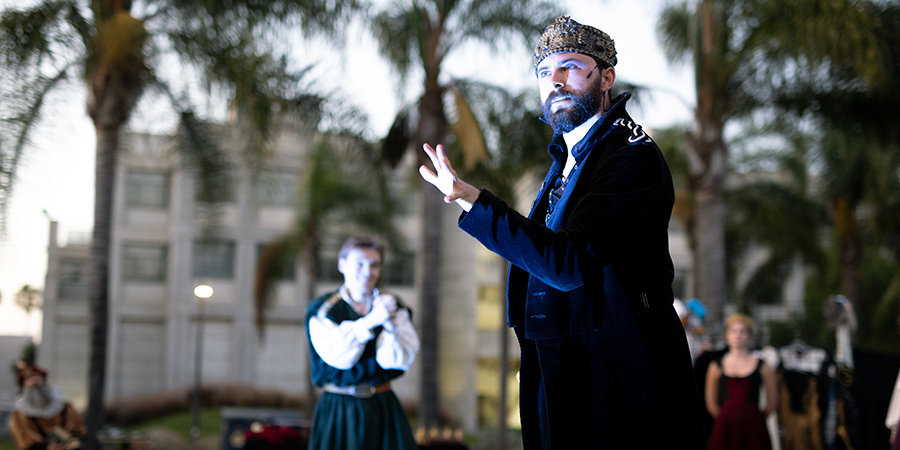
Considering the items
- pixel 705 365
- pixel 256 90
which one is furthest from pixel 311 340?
pixel 256 90

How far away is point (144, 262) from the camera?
3181 cm

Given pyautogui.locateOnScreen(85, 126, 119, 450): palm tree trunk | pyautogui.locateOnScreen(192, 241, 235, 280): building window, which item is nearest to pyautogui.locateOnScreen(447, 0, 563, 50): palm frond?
pyautogui.locateOnScreen(85, 126, 119, 450): palm tree trunk

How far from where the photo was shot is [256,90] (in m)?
11.0

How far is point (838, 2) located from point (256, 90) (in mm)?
7196

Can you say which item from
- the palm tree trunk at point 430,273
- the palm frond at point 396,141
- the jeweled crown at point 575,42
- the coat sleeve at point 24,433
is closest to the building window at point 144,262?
the palm frond at point 396,141

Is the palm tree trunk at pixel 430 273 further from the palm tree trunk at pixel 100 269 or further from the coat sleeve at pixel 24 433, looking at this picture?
the coat sleeve at pixel 24 433

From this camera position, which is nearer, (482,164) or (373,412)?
(373,412)

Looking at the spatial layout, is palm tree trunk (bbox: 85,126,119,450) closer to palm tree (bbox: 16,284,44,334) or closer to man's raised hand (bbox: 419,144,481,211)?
man's raised hand (bbox: 419,144,481,211)

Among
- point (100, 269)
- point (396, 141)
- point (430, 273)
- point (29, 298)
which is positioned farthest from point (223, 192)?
point (29, 298)

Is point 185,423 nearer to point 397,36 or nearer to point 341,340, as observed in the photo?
point 397,36

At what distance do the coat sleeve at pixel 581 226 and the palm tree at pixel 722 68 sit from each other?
31.1 feet

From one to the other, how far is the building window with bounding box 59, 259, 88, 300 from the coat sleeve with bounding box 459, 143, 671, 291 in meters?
32.0

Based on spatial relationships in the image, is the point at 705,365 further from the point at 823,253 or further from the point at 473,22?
the point at 823,253

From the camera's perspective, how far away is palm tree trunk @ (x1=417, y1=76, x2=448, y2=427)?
1411 cm
